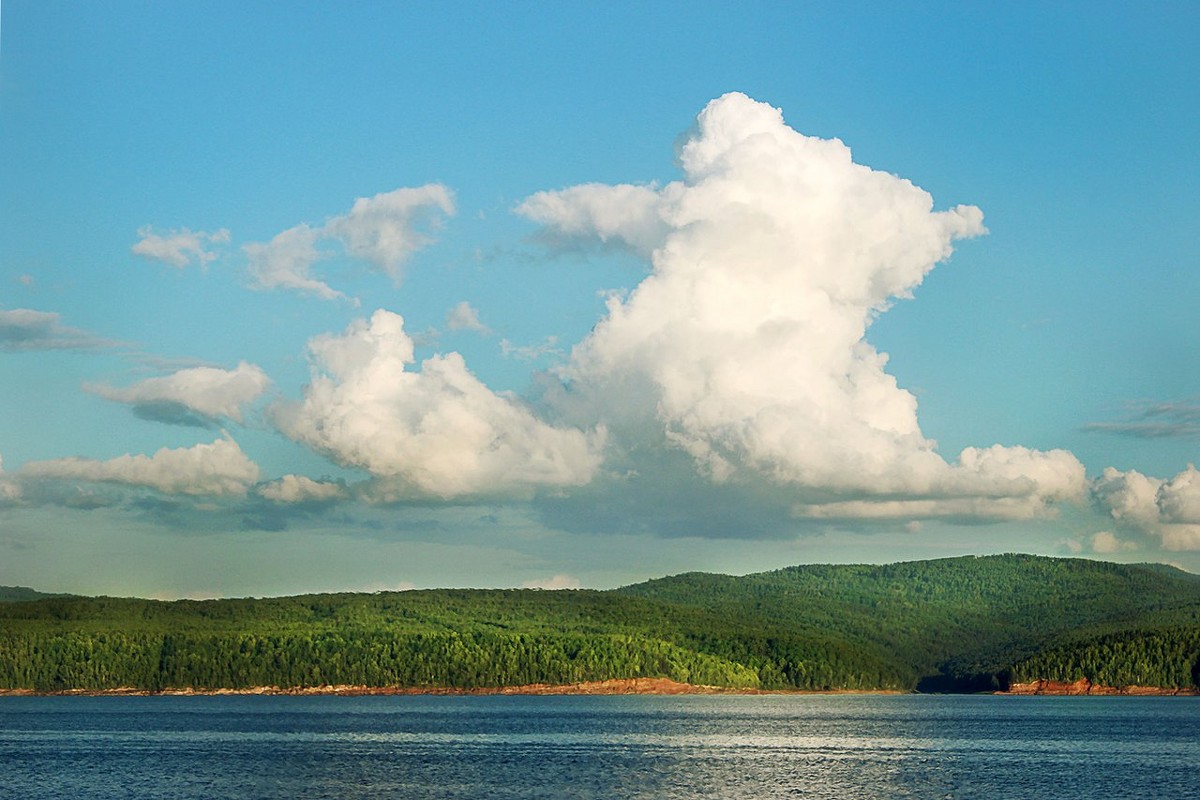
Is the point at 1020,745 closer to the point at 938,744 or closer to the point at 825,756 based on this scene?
the point at 938,744

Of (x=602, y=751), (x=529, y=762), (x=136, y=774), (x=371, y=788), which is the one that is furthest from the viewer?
(x=602, y=751)

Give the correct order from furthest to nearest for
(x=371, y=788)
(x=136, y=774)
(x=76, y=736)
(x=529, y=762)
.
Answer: (x=76, y=736) < (x=529, y=762) < (x=136, y=774) < (x=371, y=788)

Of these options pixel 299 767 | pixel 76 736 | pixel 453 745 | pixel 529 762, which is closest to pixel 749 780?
pixel 529 762

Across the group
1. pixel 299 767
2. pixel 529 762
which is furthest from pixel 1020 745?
pixel 299 767

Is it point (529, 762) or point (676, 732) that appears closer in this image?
point (529, 762)

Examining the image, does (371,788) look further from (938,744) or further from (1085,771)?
A: (938,744)

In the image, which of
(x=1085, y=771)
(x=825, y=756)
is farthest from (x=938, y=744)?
(x=1085, y=771)

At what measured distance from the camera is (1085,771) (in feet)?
433

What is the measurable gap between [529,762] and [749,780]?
1062 inches

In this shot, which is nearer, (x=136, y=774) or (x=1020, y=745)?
(x=136, y=774)

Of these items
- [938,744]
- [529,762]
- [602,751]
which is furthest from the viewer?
[938,744]

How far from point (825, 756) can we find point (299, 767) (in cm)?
5248

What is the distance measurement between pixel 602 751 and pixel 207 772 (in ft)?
141

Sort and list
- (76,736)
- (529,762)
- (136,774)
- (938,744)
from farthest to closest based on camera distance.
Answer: (76,736), (938,744), (529,762), (136,774)
